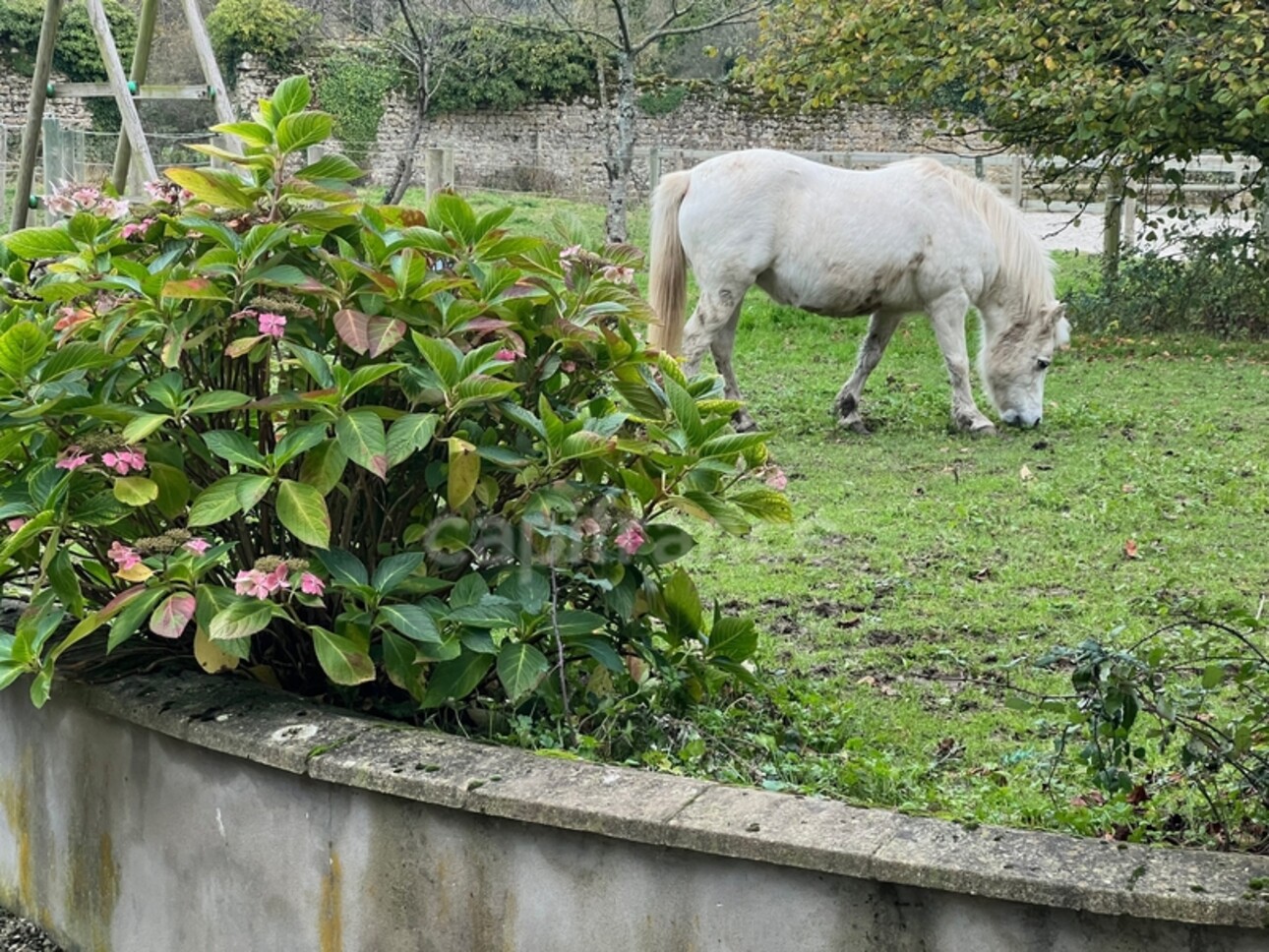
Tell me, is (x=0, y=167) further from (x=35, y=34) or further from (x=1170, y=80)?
(x=35, y=34)

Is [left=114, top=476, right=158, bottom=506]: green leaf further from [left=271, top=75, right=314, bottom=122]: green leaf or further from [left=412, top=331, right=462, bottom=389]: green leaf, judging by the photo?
[left=271, top=75, right=314, bottom=122]: green leaf

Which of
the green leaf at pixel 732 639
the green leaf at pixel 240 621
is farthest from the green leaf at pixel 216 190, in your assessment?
the green leaf at pixel 732 639

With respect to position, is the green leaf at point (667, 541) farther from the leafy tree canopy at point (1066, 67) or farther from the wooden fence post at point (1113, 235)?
the wooden fence post at point (1113, 235)

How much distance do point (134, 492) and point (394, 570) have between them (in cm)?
51

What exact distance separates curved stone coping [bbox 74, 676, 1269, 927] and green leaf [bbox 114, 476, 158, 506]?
0.42 m

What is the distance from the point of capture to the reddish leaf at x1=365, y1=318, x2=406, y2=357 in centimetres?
274

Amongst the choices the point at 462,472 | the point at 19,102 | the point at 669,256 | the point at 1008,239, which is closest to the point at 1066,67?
the point at 1008,239

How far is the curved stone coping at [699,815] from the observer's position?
6.68 ft

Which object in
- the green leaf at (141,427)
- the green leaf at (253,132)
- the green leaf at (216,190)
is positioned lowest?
the green leaf at (141,427)

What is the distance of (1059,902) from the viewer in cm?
203

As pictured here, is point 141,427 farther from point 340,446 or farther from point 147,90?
point 147,90

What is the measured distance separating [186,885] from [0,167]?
14175mm

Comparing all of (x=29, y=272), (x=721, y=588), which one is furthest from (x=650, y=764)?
(x=721, y=588)

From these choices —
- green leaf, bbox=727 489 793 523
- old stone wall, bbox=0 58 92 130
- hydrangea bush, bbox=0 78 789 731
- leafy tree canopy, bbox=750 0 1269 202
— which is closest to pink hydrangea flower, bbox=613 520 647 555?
hydrangea bush, bbox=0 78 789 731
